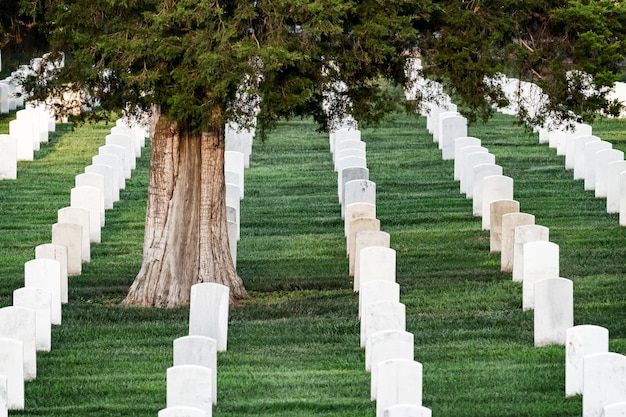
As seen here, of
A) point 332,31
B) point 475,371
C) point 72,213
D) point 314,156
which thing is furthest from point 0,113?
point 475,371

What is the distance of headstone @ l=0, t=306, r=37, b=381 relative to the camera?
41.3 feet

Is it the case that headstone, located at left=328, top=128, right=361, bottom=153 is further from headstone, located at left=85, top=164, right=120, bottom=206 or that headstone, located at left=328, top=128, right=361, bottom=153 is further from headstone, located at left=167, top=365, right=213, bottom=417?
headstone, located at left=167, top=365, right=213, bottom=417

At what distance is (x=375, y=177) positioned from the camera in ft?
A: 85.7

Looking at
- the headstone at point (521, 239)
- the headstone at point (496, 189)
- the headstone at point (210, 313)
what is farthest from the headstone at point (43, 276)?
the headstone at point (496, 189)

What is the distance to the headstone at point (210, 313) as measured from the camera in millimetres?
13961

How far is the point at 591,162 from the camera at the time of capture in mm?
23969

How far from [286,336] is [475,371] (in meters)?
2.47

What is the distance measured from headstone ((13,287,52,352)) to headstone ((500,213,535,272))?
19.6 feet

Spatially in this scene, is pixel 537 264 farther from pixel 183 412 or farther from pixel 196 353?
pixel 183 412

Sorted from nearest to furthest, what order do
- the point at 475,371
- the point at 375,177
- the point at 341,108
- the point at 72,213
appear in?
the point at 475,371, the point at 341,108, the point at 72,213, the point at 375,177

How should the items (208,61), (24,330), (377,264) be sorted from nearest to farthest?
(24,330) < (208,61) < (377,264)

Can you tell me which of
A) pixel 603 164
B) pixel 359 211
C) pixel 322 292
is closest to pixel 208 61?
pixel 322 292

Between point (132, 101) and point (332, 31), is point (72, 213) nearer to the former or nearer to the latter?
point (132, 101)

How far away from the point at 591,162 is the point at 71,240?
920cm
